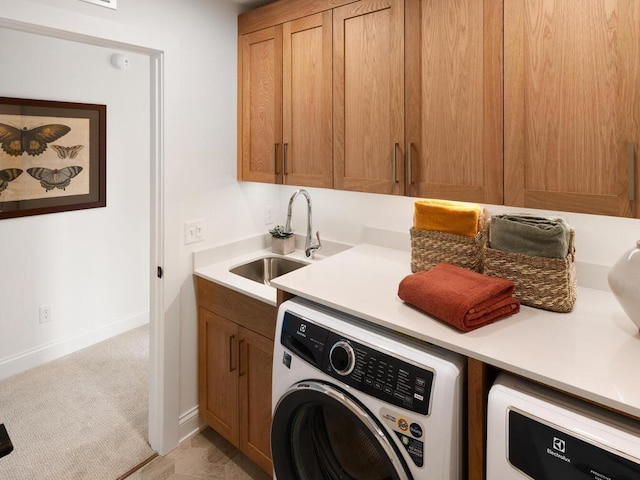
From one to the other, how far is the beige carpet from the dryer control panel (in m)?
1.26

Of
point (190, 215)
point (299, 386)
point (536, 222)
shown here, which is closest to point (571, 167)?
point (536, 222)

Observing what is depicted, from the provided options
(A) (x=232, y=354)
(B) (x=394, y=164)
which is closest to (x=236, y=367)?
(A) (x=232, y=354)

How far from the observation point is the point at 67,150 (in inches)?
114

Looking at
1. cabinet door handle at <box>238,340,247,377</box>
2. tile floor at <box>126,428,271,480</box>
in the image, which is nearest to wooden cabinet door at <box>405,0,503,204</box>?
cabinet door handle at <box>238,340,247,377</box>

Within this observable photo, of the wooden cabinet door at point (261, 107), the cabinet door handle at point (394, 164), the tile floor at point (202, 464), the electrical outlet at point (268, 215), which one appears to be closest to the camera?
the cabinet door handle at point (394, 164)

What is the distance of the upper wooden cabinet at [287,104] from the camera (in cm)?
189

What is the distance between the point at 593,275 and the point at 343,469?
3.81 ft

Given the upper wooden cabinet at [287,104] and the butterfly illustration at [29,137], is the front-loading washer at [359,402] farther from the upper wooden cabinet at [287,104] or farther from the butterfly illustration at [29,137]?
the butterfly illustration at [29,137]

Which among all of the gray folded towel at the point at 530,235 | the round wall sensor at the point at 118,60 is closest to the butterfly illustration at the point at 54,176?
the round wall sensor at the point at 118,60

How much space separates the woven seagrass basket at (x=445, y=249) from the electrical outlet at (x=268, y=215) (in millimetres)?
1105

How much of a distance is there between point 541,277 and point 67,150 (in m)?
3.02

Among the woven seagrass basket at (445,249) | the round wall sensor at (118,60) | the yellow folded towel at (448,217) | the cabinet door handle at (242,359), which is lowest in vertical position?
the cabinet door handle at (242,359)

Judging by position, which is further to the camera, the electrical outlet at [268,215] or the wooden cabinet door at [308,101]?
the electrical outlet at [268,215]

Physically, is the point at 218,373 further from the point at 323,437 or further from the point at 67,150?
the point at 67,150
